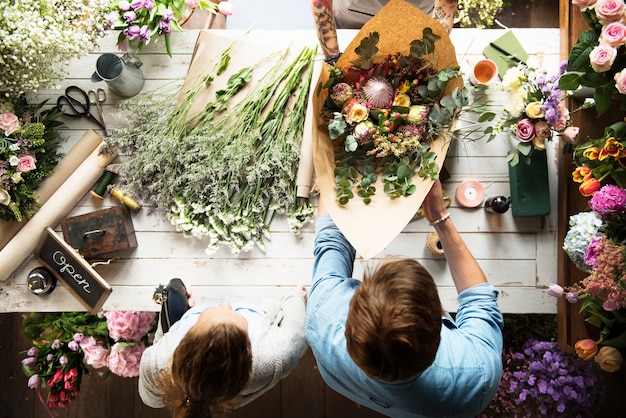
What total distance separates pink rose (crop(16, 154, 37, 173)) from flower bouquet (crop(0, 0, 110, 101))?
0.69ft

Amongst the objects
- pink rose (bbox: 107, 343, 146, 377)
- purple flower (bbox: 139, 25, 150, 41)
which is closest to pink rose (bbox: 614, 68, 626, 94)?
purple flower (bbox: 139, 25, 150, 41)

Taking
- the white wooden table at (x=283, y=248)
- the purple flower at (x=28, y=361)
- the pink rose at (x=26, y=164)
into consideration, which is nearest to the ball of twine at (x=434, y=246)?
the white wooden table at (x=283, y=248)

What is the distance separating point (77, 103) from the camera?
195cm

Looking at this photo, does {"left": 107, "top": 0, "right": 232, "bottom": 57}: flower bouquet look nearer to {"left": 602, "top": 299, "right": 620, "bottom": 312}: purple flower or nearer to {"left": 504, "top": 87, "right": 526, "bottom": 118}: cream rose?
{"left": 504, "top": 87, "right": 526, "bottom": 118}: cream rose

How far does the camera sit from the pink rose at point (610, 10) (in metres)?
1.40

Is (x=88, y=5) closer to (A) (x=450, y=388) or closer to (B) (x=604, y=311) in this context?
(A) (x=450, y=388)

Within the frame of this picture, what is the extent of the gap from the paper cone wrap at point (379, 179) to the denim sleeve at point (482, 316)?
276mm

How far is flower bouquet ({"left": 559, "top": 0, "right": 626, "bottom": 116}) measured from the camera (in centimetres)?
141

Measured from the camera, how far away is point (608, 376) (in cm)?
250

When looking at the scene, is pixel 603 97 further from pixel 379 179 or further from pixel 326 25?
pixel 326 25

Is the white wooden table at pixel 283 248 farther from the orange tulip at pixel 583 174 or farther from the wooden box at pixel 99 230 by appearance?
the orange tulip at pixel 583 174

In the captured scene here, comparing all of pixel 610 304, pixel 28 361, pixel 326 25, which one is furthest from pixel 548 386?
pixel 28 361

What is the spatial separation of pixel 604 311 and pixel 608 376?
0.96m

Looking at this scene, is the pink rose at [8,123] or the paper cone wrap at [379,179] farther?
the pink rose at [8,123]
